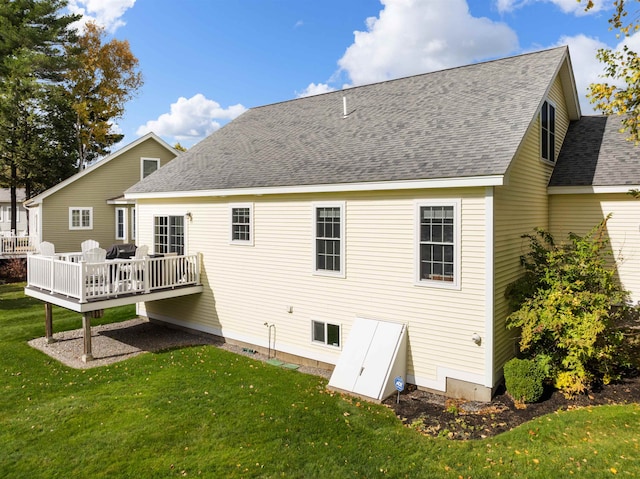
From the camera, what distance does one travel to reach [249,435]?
6.74 metres

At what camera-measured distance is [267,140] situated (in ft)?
44.8

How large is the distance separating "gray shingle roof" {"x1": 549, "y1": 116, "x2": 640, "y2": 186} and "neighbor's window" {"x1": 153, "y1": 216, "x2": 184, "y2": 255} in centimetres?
1094

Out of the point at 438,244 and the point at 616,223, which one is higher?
the point at 616,223

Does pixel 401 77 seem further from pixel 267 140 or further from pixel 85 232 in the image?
pixel 85 232

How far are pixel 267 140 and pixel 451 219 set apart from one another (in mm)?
7512

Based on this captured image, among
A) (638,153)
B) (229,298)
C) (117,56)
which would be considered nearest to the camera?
(638,153)

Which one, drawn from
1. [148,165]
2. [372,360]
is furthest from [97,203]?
[372,360]

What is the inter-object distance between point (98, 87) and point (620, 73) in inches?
1300

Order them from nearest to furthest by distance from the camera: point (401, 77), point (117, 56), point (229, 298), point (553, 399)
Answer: point (553, 399)
point (229, 298)
point (401, 77)
point (117, 56)

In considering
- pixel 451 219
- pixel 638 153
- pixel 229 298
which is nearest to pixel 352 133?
pixel 451 219

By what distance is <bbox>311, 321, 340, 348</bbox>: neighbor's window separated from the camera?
988 cm

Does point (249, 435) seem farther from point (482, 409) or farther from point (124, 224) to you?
point (124, 224)

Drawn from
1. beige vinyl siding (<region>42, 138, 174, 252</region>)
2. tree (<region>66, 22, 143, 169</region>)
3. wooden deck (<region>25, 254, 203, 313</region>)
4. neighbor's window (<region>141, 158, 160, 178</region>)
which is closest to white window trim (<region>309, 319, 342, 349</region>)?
wooden deck (<region>25, 254, 203, 313</region>)

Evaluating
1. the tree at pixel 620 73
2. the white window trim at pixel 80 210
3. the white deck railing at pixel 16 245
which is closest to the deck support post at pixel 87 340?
the tree at pixel 620 73
